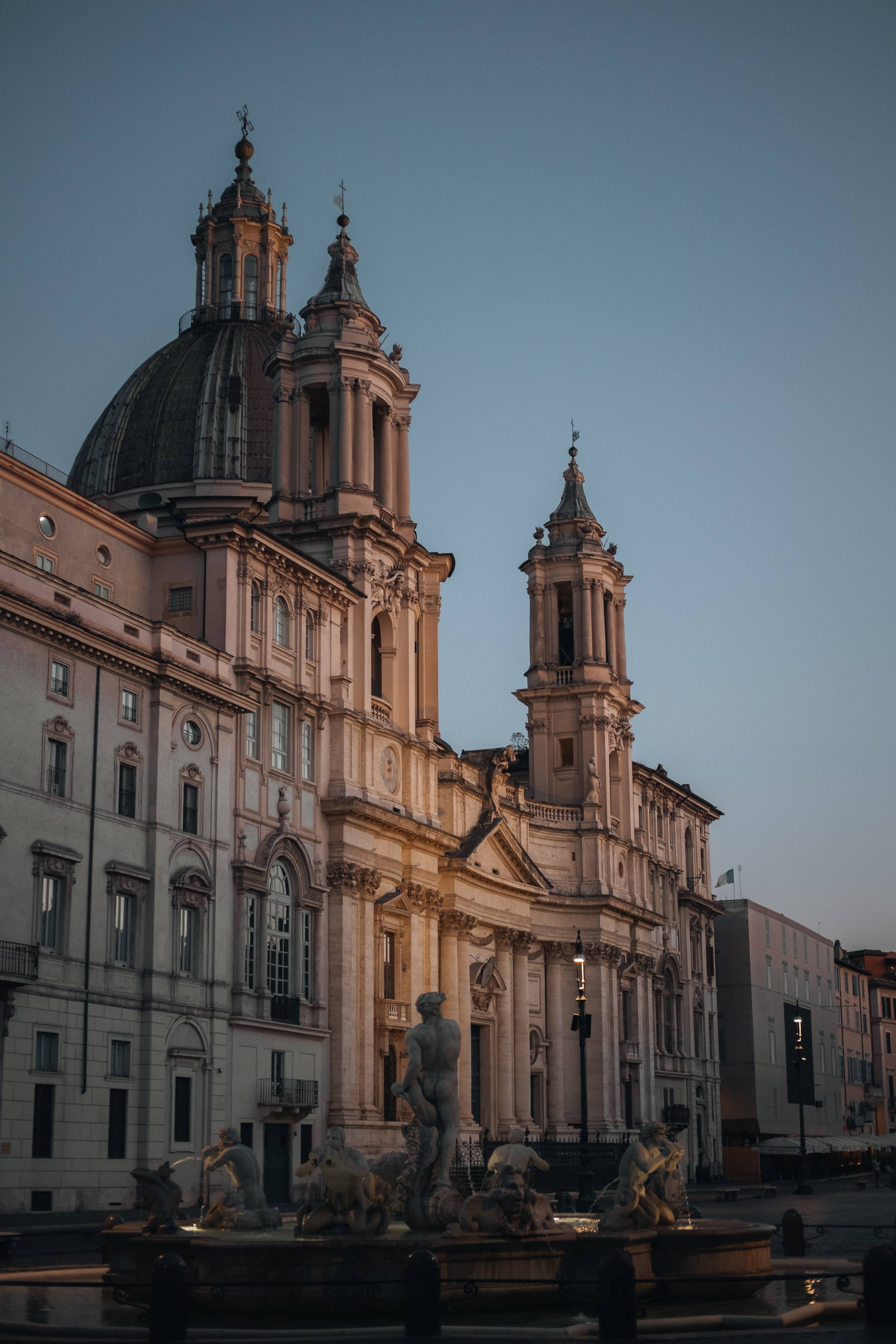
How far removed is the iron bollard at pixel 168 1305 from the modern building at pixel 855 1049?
106 meters

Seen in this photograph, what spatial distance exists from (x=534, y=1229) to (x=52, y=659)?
24.6 meters

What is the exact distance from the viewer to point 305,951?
52500 mm

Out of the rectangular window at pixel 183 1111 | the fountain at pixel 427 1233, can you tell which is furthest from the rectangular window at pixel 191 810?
the fountain at pixel 427 1233

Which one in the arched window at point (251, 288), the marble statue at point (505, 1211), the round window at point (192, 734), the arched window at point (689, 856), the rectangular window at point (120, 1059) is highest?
the arched window at point (251, 288)

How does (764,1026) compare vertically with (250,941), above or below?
below

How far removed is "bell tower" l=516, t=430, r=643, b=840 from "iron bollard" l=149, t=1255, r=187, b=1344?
62.8 metres

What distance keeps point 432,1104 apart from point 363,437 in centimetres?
4110

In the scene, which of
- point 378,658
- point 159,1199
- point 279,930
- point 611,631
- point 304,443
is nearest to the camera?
point 159,1199

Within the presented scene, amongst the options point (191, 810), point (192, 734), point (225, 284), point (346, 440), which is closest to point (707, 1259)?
point (191, 810)

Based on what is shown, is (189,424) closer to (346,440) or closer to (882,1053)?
(346,440)

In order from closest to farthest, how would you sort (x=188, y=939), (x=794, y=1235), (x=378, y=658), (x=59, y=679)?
(x=794, y=1235) < (x=59, y=679) < (x=188, y=939) < (x=378, y=658)

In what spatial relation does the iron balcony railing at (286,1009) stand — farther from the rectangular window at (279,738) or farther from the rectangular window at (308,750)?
the rectangular window at (308,750)

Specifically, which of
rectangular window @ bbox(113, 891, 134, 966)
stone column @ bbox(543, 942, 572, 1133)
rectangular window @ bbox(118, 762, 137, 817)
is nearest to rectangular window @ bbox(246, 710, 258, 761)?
rectangular window @ bbox(118, 762, 137, 817)

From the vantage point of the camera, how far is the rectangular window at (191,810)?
46125 millimetres
